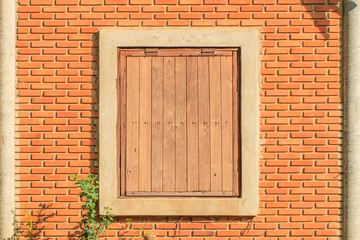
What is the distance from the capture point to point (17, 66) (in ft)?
13.6

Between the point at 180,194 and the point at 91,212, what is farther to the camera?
the point at 180,194

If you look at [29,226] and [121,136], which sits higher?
[121,136]

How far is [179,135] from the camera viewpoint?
162 inches

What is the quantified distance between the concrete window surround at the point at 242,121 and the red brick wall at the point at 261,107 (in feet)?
0.35

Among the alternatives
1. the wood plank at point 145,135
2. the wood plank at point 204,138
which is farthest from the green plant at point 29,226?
the wood plank at point 204,138

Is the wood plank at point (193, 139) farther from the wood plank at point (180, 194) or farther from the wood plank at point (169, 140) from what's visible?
the wood plank at point (169, 140)

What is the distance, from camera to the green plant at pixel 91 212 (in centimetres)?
393

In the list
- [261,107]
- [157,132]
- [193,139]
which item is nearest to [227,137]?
[193,139]

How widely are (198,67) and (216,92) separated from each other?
1.08 ft

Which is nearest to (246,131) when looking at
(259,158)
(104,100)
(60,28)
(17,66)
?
(259,158)

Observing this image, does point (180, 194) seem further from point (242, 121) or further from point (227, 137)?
point (242, 121)

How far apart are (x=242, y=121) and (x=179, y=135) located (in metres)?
0.68

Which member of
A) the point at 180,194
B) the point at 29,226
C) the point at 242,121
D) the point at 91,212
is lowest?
the point at 29,226

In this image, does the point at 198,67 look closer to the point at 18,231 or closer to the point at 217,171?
the point at 217,171
